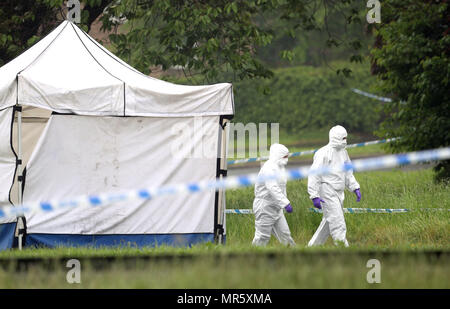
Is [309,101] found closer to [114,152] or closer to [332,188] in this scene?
[332,188]

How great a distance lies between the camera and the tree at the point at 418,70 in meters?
14.4

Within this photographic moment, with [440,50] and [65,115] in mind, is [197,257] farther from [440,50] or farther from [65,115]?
[440,50]

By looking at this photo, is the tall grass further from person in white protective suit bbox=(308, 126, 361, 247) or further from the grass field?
the grass field

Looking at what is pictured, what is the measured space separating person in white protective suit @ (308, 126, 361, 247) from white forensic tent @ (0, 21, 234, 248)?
136cm

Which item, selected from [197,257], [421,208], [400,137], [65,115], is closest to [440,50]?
[400,137]

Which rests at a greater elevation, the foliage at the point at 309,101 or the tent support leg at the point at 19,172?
the foliage at the point at 309,101

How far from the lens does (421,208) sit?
12.1 metres

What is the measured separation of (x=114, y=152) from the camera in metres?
10.6

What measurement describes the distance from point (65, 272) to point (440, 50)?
10.9 metres

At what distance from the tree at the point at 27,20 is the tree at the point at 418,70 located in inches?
227
